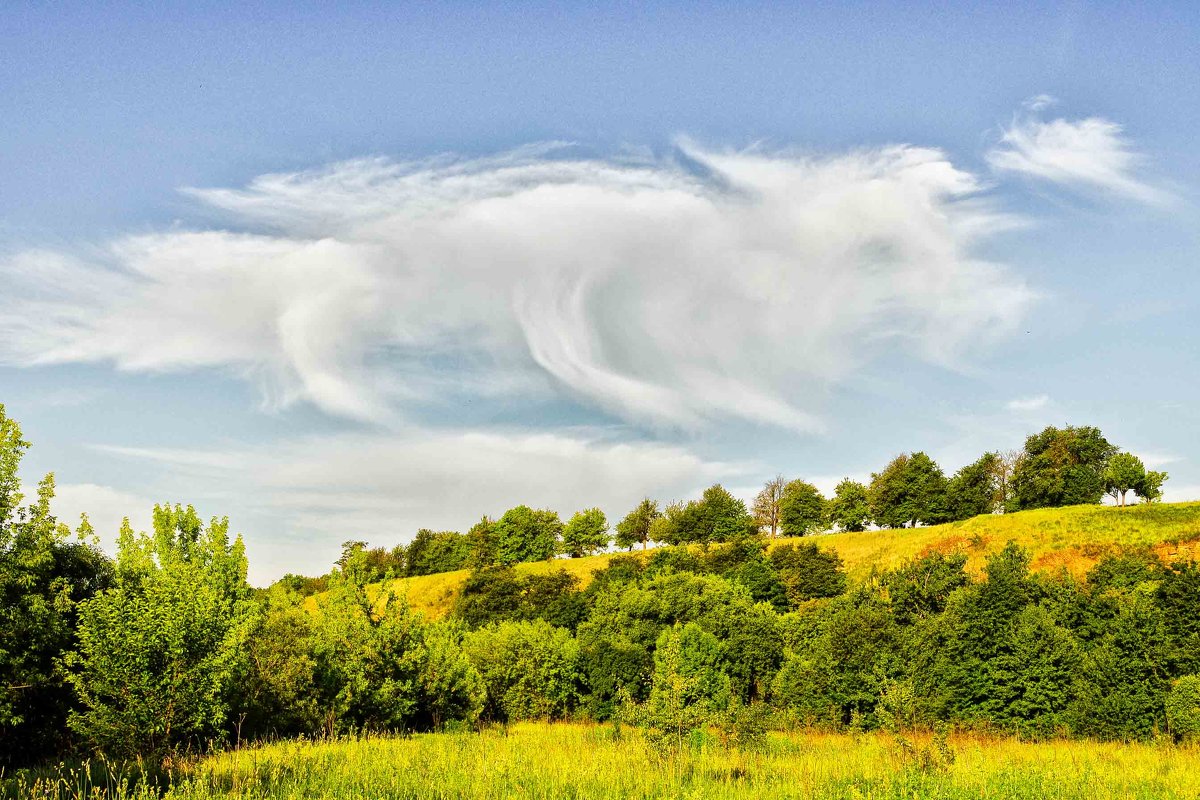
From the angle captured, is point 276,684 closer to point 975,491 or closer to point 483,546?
point 483,546

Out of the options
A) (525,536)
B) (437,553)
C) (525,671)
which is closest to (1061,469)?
(525,536)

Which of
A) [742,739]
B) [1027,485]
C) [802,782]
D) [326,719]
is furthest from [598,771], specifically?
[1027,485]

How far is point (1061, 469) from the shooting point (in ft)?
294

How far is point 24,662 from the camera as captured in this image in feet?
62.3

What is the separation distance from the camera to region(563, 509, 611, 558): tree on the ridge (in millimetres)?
111062

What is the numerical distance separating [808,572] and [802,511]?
36861 millimetres

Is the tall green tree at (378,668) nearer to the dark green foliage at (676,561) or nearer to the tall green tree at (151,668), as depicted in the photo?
the tall green tree at (151,668)

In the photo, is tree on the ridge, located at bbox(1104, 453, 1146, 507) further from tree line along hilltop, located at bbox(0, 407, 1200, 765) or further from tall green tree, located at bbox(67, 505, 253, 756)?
tall green tree, located at bbox(67, 505, 253, 756)

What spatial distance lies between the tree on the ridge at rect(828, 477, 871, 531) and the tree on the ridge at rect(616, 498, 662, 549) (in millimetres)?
25641

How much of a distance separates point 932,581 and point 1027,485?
6273 centimetres

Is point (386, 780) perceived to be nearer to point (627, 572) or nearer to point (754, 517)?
point (627, 572)

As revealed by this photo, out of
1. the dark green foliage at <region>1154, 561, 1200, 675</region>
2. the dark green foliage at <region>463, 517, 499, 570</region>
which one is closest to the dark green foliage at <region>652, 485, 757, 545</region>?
the dark green foliage at <region>463, 517, 499, 570</region>

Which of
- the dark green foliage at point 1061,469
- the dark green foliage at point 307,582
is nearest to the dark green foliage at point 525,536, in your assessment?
the dark green foliage at point 307,582

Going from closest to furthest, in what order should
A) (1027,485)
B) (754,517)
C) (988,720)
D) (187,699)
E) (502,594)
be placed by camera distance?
(187,699)
(988,720)
(502,594)
(1027,485)
(754,517)
